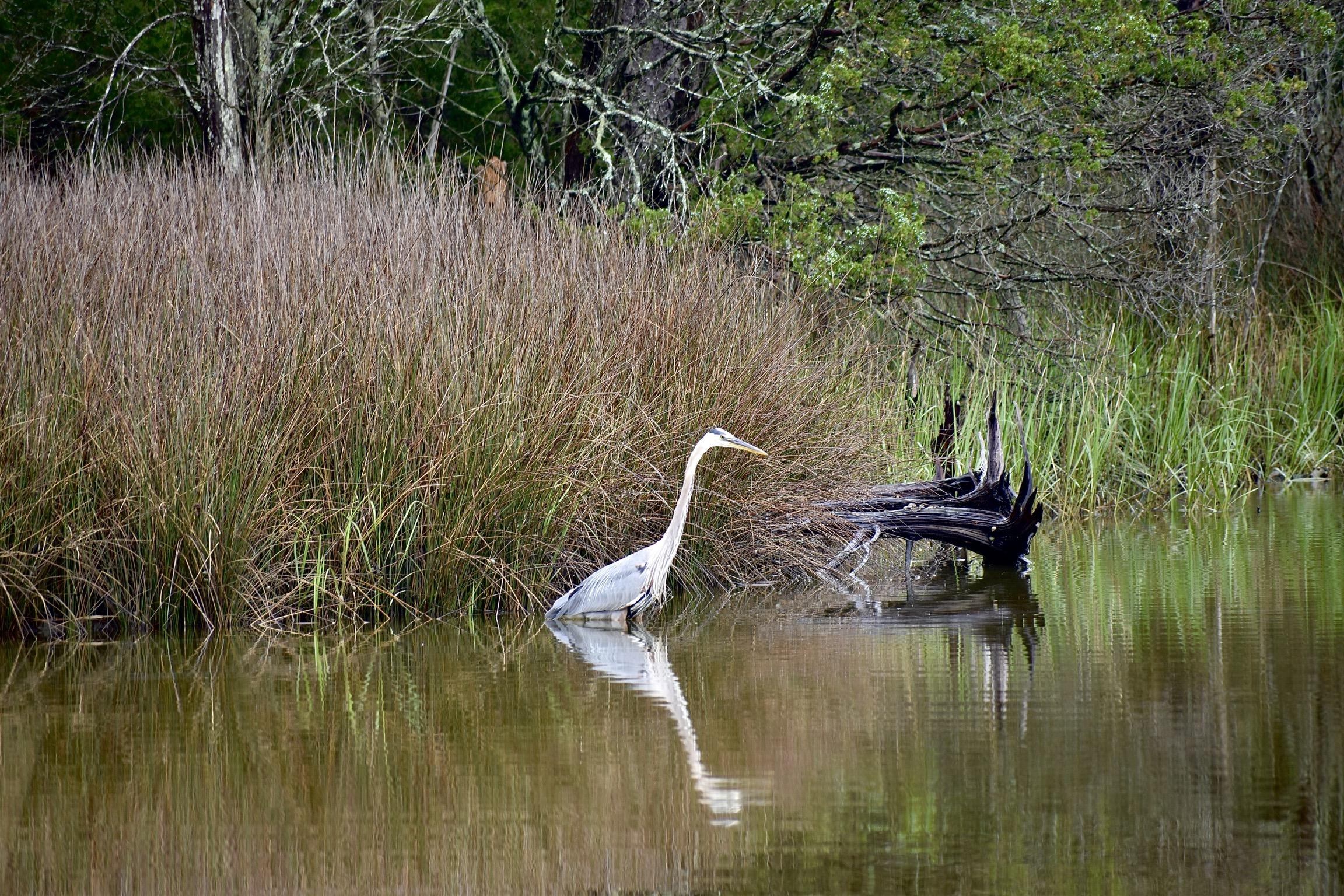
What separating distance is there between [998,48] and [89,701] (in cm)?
651

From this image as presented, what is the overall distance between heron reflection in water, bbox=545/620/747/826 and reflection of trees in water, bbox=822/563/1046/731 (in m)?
0.93

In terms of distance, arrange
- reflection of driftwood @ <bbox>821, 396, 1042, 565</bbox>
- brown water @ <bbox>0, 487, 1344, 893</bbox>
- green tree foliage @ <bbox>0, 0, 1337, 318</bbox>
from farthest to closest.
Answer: green tree foliage @ <bbox>0, 0, 1337, 318</bbox>, reflection of driftwood @ <bbox>821, 396, 1042, 565</bbox>, brown water @ <bbox>0, 487, 1344, 893</bbox>

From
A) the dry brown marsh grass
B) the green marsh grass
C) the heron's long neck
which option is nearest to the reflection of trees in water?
the dry brown marsh grass

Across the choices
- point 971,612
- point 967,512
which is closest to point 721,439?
point 971,612

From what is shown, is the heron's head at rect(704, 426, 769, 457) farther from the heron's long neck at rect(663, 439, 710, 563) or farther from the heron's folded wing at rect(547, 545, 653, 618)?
the heron's folded wing at rect(547, 545, 653, 618)

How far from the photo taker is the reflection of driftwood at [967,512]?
25.8 ft

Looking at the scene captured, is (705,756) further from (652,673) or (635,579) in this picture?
(635,579)

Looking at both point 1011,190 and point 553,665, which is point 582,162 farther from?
point 553,665

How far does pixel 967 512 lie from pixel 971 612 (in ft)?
4.01

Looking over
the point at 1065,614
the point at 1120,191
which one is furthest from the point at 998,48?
the point at 1065,614

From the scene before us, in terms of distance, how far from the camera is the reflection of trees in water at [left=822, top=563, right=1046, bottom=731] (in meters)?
5.49

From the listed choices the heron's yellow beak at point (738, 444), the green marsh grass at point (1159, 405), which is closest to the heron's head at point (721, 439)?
the heron's yellow beak at point (738, 444)

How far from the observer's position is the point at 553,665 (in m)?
5.63

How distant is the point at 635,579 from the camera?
6.38 meters
